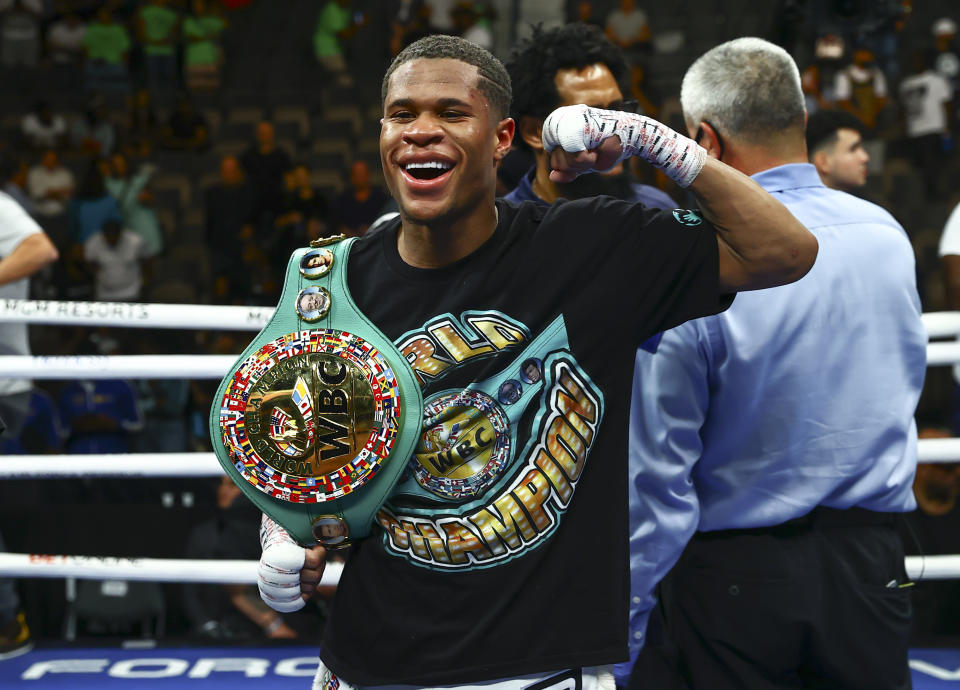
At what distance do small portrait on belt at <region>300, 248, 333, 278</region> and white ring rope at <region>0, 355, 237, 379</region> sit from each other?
4.16ft

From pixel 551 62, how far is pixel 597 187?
34 cm

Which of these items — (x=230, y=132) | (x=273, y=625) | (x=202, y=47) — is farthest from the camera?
(x=202, y=47)

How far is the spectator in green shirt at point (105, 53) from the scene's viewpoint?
11.5 metres

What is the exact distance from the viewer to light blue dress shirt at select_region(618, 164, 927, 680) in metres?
2.00

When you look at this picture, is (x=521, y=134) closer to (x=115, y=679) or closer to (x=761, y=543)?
(x=761, y=543)

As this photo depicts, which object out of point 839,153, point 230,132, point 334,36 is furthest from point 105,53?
point 839,153

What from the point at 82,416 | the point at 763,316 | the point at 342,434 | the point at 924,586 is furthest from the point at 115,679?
the point at 82,416

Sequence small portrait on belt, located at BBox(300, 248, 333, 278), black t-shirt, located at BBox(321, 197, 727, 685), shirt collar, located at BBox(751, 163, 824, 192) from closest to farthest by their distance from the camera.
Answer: black t-shirt, located at BBox(321, 197, 727, 685), small portrait on belt, located at BBox(300, 248, 333, 278), shirt collar, located at BBox(751, 163, 824, 192)

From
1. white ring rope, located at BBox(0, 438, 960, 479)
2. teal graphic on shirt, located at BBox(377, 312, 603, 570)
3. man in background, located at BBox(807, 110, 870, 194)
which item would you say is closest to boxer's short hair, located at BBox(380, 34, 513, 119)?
teal graphic on shirt, located at BBox(377, 312, 603, 570)

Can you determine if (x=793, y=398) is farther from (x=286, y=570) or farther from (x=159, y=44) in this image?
(x=159, y=44)

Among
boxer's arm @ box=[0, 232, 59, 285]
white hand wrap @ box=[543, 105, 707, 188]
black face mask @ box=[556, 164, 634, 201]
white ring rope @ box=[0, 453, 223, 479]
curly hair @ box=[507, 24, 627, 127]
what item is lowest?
white ring rope @ box=[0, 453, 223, 479]

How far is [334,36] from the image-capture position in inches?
466

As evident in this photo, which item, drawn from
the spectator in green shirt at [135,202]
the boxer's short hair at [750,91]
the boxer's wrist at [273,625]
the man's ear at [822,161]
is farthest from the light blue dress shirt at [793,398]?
the spectator in green shirt at [135,202]

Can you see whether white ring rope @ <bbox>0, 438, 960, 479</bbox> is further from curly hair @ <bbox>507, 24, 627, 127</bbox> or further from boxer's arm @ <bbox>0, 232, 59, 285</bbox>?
curly hair @ <bbox>507, 24, 627, 127</bbox>
